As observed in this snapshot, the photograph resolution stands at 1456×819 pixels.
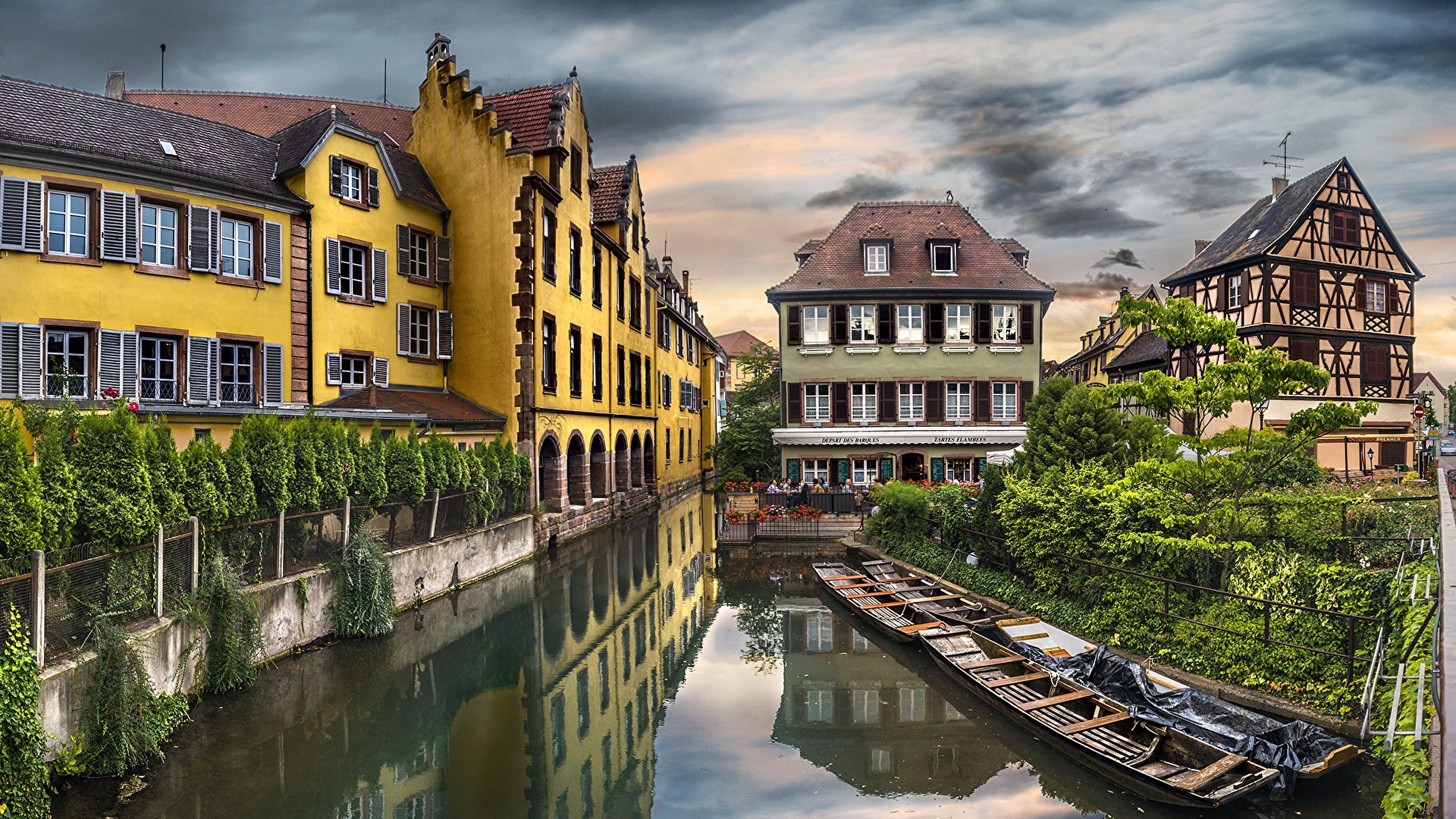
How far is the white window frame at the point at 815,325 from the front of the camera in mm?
34250

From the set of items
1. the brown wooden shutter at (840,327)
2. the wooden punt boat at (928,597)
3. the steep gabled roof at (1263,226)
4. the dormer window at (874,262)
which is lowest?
the wooden punt boat at (928,597)

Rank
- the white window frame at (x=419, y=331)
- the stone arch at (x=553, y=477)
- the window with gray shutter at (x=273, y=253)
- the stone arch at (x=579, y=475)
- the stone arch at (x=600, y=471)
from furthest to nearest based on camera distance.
Result: 1. the stone arch at (x=600, y=471)
2. the stone arch at (x=579, y=475)
3. the stone arch at (x=553, y=477)
4. the white window frame at (x=419, y=331)
5. the window with gray shutter at (x=273, y=253)

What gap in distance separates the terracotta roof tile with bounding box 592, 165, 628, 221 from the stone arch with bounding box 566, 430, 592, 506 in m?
9.30

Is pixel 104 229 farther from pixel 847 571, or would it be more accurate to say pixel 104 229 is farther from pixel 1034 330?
pixel 1034 330

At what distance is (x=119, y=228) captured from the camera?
1898 cm

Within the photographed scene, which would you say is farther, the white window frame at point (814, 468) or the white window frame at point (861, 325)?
the white window frame at point (814, 468)

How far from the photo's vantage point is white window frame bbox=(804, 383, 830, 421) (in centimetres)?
3434

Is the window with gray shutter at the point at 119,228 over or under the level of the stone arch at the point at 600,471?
over

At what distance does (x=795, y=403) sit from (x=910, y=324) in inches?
218

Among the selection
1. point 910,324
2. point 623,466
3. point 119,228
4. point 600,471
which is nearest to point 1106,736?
point 119,228

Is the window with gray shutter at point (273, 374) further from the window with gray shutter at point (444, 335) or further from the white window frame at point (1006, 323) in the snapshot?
the white window frame at point (1006, 323)

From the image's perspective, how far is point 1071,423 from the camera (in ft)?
59.6

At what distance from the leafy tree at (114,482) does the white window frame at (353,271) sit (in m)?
13.2

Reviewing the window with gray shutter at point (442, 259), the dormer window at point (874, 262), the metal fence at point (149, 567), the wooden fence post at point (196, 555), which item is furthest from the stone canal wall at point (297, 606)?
the dormer window at point (874, 262)
